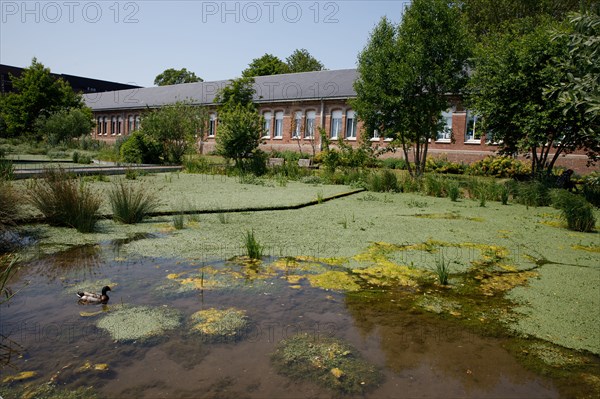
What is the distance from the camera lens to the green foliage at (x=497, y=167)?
1975cm

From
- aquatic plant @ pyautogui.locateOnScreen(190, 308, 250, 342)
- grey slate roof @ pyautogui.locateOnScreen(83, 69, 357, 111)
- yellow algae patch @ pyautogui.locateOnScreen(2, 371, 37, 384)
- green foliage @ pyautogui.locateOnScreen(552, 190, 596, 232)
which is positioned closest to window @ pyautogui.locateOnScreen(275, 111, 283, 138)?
grey slate roof @ pyautogui.locateOnScreen(83, 69, 357, 111)

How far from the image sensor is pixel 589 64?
4.71 meters

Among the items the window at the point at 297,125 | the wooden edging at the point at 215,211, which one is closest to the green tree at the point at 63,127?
the window at the point at 297,125

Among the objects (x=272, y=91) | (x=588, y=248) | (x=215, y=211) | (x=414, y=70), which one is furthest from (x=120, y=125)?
(x=588, y=248)

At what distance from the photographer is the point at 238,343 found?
3.21 metres

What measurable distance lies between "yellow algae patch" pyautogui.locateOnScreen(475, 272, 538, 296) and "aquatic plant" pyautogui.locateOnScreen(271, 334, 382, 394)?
6.58 feet

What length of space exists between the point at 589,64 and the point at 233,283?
4209 mm

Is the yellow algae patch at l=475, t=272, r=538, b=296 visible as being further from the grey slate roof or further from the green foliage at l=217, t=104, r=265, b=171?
the grey slate roof

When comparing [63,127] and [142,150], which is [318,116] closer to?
[142,150]

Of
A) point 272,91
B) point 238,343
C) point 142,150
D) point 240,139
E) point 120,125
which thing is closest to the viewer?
point 238,343

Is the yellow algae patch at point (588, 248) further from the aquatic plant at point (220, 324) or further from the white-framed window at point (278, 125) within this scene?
the white-framed window at point (278, 125)

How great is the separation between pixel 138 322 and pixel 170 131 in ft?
54.5

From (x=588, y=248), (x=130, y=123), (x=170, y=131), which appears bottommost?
(x=588, y=248)

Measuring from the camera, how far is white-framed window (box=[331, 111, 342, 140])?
2697 cm
